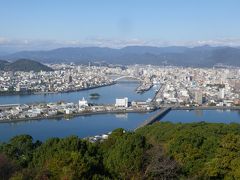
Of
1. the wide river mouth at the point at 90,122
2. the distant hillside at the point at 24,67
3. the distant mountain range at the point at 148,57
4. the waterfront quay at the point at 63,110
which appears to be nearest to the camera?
the wide river mouth at the point at 90,122

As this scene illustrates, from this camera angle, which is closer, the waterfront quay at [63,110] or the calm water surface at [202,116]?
the waterfront quay at [63,110]

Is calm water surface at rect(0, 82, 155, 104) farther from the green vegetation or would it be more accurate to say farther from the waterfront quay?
the green vegetation

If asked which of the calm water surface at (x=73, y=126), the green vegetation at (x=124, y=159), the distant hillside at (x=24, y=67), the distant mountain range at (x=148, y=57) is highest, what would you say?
the distant mountain range at (x=148, y=57)

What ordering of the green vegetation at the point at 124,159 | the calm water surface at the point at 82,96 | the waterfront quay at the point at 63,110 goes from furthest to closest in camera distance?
the calm water surface at the point at 82,96, the waterfront quay at the point at 63,110, the green vegetation at the point at 124,159

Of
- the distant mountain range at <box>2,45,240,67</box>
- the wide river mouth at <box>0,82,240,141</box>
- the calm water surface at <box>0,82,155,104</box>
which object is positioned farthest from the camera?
the distant mountain range at <box>2,45,240,67</box>

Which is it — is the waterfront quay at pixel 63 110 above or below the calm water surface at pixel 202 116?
above

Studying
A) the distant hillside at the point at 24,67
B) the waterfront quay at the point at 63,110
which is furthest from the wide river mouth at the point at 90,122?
the distant hillside at the point at 24,67

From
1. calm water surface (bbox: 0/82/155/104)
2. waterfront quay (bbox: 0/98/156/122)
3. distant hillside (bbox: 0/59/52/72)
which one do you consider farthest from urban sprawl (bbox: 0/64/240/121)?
distant hillside (bbox: 0/59/52/72)

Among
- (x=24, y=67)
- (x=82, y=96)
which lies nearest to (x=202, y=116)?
(x=82, y=96)

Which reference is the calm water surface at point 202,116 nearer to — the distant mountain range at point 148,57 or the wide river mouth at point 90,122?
the wide river mouth at point 90,122

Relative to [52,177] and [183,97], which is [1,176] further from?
[183,97]
